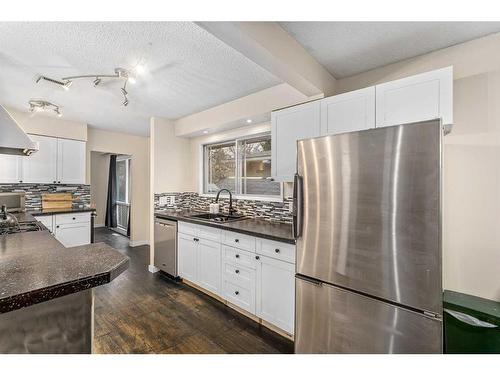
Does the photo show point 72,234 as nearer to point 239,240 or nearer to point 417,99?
point 239,240

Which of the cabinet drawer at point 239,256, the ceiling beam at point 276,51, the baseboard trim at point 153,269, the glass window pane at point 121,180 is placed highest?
the ceiling beam at point 276,51

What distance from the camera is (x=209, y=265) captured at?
2762 millimetres

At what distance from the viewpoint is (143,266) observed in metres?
3.85

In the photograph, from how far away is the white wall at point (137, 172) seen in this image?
4855 millimetres

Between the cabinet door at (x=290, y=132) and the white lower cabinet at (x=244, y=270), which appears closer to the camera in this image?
the white lower cabinet at (x=244, y=270)

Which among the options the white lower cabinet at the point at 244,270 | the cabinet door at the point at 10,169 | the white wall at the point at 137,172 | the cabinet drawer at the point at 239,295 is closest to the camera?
the white lower cabinet at the point at 244,270

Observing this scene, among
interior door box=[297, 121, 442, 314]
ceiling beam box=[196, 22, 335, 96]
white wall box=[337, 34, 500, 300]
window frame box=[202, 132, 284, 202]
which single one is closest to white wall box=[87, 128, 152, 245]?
window frame box=[202, 132, 284, 202]

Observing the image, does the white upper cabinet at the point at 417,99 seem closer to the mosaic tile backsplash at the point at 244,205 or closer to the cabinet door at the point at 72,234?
the mosaic tile backsplash at the point at 244,205

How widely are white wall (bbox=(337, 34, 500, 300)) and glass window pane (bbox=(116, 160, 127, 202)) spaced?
6669 millimetres

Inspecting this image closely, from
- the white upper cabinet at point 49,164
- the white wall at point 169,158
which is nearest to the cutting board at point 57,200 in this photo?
the white upper cabinet at point 49,164

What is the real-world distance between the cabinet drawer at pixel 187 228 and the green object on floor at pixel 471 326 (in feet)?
8.17

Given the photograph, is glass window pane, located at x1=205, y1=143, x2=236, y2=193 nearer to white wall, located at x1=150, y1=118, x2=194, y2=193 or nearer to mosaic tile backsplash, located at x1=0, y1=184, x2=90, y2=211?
white wall, located at x1=150, y1=118, x2=194, y2=193

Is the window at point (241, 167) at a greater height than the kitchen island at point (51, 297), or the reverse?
the window at point (241, 167)
